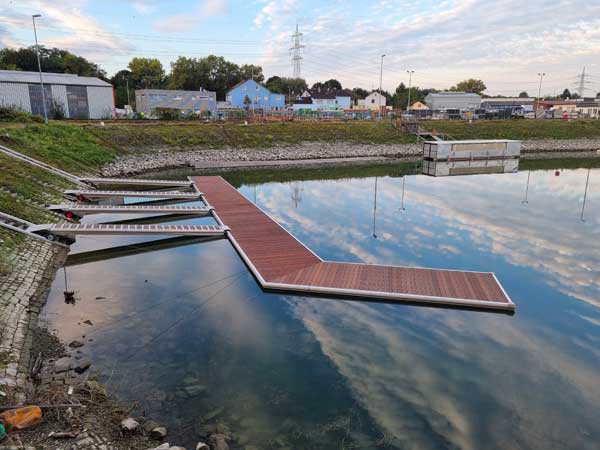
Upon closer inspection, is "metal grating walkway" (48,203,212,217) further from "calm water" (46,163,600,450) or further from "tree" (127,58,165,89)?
"tree" (127,58,165,89)

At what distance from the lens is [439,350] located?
10.3 m

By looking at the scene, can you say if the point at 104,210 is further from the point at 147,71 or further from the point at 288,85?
the point at 288,85

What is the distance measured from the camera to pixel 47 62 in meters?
89.0

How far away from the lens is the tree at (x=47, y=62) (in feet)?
267

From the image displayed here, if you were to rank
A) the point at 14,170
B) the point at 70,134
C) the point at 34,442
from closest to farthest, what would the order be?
the point at 34,442, the point at 14,170, the point at 70,134

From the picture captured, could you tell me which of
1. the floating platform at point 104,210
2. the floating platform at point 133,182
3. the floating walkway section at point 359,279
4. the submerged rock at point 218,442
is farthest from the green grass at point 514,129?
the submerged rock at point 218,442

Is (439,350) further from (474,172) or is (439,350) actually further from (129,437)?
(474,172)

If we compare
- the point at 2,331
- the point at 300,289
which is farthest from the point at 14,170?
the point at 300,289

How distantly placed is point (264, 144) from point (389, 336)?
40871 millimetres

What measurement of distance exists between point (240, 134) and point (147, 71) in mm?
58145

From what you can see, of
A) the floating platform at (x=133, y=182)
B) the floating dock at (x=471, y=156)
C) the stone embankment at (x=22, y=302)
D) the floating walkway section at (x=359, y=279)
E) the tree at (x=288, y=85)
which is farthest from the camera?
the tree at (x=288, y=85)

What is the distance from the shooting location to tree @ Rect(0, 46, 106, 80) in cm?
8131

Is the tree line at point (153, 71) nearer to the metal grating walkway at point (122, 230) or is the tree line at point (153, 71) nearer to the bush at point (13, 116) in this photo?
the bush at point (13, 116)

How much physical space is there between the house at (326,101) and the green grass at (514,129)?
3475 cm
